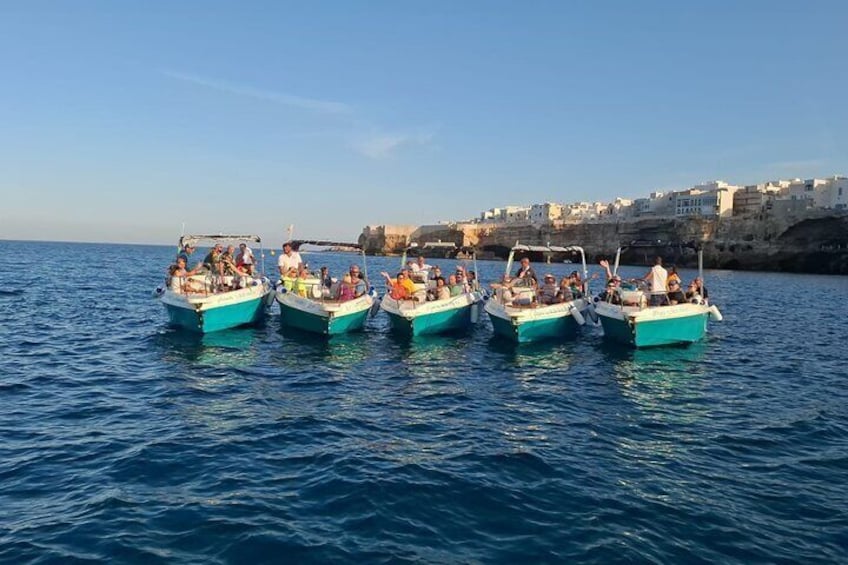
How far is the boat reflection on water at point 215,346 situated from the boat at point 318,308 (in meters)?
1.39

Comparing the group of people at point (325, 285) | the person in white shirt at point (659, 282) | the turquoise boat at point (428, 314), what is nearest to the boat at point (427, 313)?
the turquoise boat at point (428, 314)

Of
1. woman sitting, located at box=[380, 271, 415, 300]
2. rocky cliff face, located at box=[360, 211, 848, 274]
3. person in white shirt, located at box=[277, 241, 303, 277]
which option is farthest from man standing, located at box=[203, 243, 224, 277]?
rocky cliff face, located at box=[360, 211, 848, 274]

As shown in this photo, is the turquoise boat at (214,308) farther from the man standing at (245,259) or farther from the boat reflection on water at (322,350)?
the man standing at (245,259)

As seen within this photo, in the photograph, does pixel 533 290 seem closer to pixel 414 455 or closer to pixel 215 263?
pixel 215 263

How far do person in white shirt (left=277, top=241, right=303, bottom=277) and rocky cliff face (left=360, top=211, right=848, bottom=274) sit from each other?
43596 millimetres

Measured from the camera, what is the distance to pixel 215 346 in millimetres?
18250

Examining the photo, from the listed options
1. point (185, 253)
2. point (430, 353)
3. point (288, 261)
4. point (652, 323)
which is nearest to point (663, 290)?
point (652, 323)

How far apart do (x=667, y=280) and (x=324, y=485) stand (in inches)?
590

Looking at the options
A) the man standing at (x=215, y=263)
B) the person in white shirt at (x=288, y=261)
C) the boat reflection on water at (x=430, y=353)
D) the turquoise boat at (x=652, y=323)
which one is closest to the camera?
the boat reflection on water at (x=430, y=353)

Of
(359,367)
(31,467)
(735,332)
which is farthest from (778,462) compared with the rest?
(735,332)

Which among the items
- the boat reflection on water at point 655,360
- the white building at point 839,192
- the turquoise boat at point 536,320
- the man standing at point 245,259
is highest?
the white building at point 839,192

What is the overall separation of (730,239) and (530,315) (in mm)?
82743

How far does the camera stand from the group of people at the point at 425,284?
20922 mm

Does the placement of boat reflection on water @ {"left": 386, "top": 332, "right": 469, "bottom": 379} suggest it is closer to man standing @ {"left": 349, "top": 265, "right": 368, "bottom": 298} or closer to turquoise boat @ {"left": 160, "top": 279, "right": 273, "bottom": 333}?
man standing @ {"left": 349, "top": 265, "right": 368, "bottom": 298}
